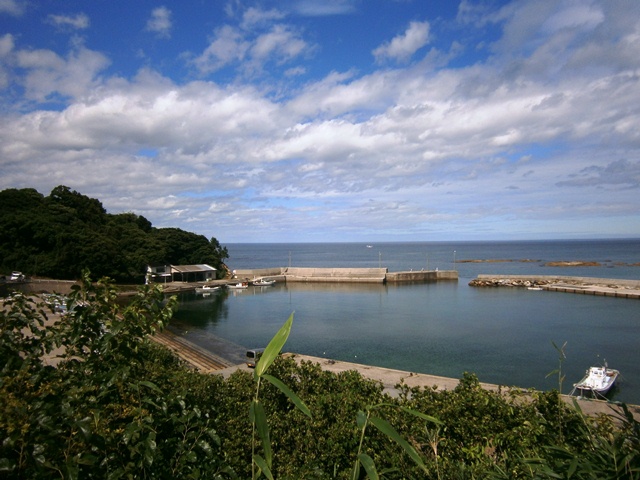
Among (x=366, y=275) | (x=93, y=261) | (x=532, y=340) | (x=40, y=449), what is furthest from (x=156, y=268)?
(x=40, y=449)

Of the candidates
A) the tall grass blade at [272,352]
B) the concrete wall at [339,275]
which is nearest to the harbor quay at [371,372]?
the tall grass blade at [272,352]

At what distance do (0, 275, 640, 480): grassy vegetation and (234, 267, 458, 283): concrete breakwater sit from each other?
53216mm

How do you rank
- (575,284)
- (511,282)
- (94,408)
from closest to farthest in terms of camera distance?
(94,408)
(575,284)
(511,282)

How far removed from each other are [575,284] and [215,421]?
56.7 metres

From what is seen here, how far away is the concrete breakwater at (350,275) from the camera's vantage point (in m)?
60.4

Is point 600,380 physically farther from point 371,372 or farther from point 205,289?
point 205,289

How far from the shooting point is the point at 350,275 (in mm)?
61906

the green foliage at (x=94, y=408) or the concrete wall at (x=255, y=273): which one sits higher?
the green foliage at (x=94, y=408)

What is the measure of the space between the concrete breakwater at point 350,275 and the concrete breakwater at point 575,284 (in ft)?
22.6

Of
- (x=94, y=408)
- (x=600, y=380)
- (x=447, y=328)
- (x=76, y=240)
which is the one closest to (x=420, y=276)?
(x=447, y=328)

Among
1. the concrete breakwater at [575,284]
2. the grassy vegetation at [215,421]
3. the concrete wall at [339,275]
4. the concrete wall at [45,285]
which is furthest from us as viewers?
the concrete wall at [339,275]

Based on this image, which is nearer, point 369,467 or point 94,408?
point 369,467

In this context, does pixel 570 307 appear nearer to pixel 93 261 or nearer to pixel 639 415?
pixel 639 415

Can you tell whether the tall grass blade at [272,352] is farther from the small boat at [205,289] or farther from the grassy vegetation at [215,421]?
the small boat at [205,289]
